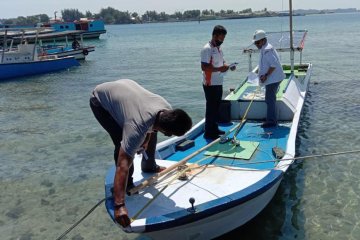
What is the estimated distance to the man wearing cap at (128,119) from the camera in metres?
4.17

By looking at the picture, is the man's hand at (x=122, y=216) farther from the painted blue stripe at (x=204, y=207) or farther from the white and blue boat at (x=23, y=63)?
the white and blue boat at (x=23, y=63)

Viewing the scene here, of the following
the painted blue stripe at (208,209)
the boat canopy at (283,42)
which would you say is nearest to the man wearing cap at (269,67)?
the boat canopy at (283,42)

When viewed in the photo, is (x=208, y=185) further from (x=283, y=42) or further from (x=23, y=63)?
(x=23, y=63)

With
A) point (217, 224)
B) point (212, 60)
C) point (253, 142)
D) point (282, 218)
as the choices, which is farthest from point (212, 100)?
point (217, 224)

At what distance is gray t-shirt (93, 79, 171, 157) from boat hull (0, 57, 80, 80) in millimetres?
21740

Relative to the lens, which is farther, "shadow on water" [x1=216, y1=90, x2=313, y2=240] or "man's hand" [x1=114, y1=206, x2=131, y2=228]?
"shadow on water" [x1=216, y1=90, x2=313, y2=240]

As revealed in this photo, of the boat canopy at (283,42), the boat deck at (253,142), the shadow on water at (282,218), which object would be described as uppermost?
the boat canopy at (283,42)

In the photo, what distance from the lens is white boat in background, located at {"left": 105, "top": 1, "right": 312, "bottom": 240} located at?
4859mm

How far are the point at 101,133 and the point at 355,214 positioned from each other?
7.71 metres

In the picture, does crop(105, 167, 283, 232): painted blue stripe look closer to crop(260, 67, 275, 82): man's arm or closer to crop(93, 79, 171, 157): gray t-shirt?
crop(93, 79, 171, 157): gray t-shirt

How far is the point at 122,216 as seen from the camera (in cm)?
439

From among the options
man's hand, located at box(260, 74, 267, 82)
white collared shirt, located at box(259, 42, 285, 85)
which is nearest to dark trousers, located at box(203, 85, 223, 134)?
man's hand, located at box(260, 74, 267, 82)

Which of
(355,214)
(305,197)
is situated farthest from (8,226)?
(355,214)

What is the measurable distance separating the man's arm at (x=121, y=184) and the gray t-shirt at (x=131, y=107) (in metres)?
0.08
